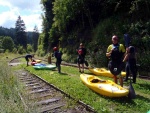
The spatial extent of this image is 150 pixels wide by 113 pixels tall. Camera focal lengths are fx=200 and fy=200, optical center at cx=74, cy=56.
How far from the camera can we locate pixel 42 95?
912cm

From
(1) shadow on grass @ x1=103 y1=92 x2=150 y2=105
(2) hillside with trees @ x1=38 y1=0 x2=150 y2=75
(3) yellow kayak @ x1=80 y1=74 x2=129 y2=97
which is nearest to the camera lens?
(1) shadow on grass @ x1=103 y1=92 x2=150 y2=105

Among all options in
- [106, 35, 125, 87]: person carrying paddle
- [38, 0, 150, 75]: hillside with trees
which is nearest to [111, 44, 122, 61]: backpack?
[106, 35, 125, 87]: person carrying paddle

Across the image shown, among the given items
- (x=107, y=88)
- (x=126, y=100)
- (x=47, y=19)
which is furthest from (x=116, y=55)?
(x=47, y=19)

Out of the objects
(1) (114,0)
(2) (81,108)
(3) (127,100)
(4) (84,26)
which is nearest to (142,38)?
(1) (114,0)

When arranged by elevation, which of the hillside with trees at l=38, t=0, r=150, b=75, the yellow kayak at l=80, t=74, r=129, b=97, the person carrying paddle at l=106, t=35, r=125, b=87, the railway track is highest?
the hillside with trees at l=38, t=0, r=150, b=75

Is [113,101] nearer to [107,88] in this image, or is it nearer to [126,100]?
[126,100]

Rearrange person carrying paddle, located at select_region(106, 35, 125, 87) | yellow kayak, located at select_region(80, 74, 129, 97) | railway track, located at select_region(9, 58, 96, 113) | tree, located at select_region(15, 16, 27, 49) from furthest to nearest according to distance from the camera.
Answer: tree, located at select_region(15, 16, 27, 49), person carrying paddle, located at select_region(106, 35, 125, 87), yellow kayak, located at select_region(80, 74, 129, 97), railway track, located at select_region(9, 58, 96, 113)

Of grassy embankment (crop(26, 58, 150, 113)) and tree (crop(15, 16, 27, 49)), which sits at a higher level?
tree (crop(15, 16, 27, 49))

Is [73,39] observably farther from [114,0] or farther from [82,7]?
[114,0]

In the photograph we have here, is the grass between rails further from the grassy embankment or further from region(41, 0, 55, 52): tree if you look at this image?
region(41, 0, 55, 52): tree

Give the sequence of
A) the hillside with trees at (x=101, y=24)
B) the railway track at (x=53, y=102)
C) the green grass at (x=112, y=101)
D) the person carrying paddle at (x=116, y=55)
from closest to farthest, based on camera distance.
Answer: the green grass at (x=112, y=101) → the railway track at (x=53, y=102) → the person carrying paddle at (x=116, y=55) → the hillside with trees at (x=101, y=24)

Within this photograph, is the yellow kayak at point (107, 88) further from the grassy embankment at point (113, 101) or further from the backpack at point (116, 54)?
the backpack at point (116, 54)

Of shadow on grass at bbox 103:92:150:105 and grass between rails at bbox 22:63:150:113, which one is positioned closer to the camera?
grass between rails at bbox 22:63:150:113

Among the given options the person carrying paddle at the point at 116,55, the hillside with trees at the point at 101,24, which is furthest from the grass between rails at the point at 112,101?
the hillside with trees at the point at 101,24
